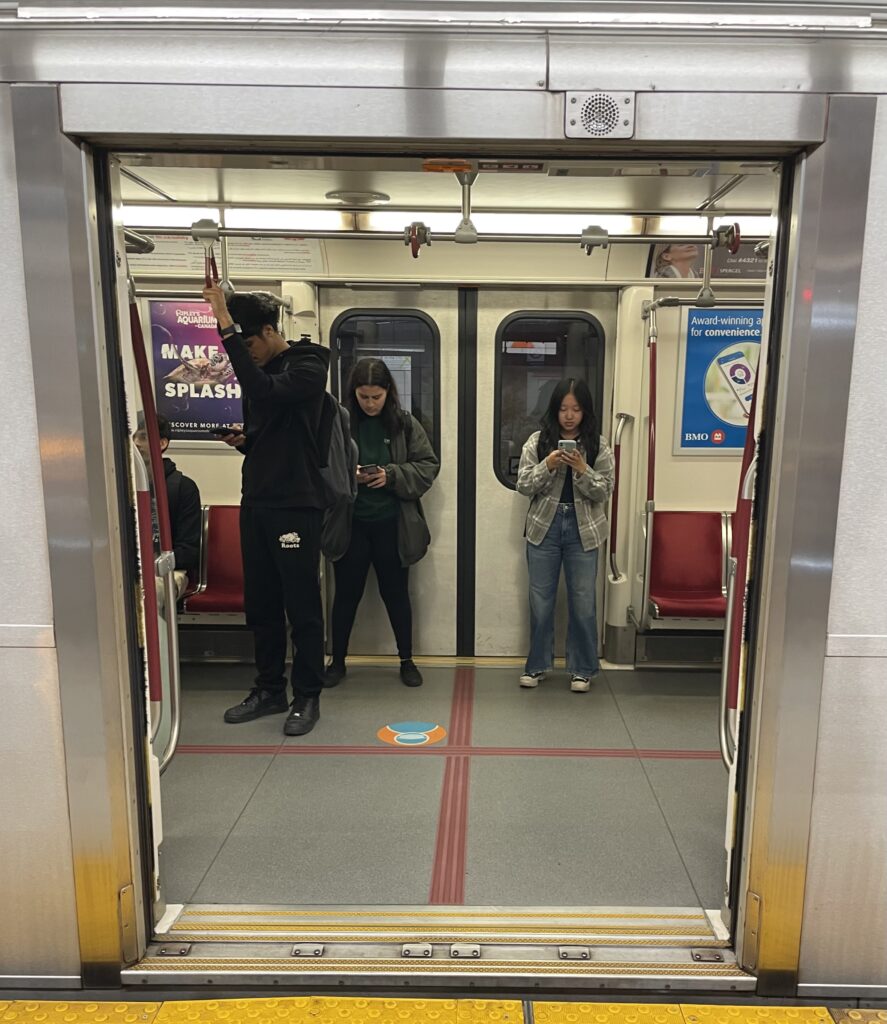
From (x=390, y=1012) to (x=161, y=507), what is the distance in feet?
5.14

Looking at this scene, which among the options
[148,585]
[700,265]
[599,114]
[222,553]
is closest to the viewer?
[599,114]

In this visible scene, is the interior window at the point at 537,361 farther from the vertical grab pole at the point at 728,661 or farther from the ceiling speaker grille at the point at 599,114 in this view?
the ceiling speaker grille at the point at 599,114

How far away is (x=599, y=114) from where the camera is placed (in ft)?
5.96

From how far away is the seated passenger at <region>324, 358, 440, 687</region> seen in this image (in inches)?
176

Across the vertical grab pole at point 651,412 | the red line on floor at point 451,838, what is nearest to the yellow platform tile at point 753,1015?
the red line on floor at point 451,838

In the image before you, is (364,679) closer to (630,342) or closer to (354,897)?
(354,897)

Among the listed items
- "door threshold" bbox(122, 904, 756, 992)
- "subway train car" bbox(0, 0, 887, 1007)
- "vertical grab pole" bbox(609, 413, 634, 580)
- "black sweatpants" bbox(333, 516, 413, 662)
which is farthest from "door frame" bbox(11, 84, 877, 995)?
"vertical grab pole" bbox(609, 413, 634, 580)

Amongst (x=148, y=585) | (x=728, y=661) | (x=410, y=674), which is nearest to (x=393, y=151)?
(x=148, y=585)

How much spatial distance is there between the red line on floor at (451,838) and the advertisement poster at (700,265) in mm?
2986

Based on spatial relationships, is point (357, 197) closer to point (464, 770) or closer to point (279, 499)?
point (279, 499)

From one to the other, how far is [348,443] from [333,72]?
2254 millimetres

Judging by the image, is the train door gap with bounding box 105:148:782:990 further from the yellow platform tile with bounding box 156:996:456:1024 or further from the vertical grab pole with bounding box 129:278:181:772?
the vertical grab pole with bounding box 129:278:181:772

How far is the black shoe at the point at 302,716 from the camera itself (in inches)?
151

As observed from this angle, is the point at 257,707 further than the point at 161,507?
Yes
